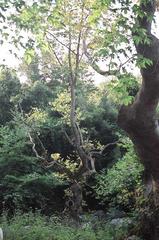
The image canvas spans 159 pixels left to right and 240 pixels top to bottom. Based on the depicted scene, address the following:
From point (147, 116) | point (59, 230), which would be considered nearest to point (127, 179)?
point (59, 230)

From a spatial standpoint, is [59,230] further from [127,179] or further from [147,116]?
[127,179]

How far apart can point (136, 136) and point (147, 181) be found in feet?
8.27

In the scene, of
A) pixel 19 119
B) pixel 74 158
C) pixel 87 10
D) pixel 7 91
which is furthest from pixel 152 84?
pixel 7 91

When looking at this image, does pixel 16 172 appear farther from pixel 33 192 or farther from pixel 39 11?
pixel 39 11

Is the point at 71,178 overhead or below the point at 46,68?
below

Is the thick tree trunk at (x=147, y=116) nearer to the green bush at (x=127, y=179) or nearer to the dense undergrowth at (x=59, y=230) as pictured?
the dense undergrowth at (x=59, y=230)

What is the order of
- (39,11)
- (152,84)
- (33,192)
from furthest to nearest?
1. (33,192)
2. (152,84)
3. (39,11)

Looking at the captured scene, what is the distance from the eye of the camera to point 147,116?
299 inches

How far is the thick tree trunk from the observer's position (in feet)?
22.8

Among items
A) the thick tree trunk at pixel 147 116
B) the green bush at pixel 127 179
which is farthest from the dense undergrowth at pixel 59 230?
the green bush at pixel 127 179

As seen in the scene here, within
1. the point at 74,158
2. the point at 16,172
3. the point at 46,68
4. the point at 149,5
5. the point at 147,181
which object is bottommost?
the point at 147,181

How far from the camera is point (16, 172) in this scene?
46.4 ft

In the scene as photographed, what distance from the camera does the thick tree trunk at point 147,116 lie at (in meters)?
6.96

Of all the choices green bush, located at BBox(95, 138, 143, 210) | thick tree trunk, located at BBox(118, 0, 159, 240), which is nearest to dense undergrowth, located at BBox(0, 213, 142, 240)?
thick tree trunk, located at BBox(118, 0, 159, 240)
